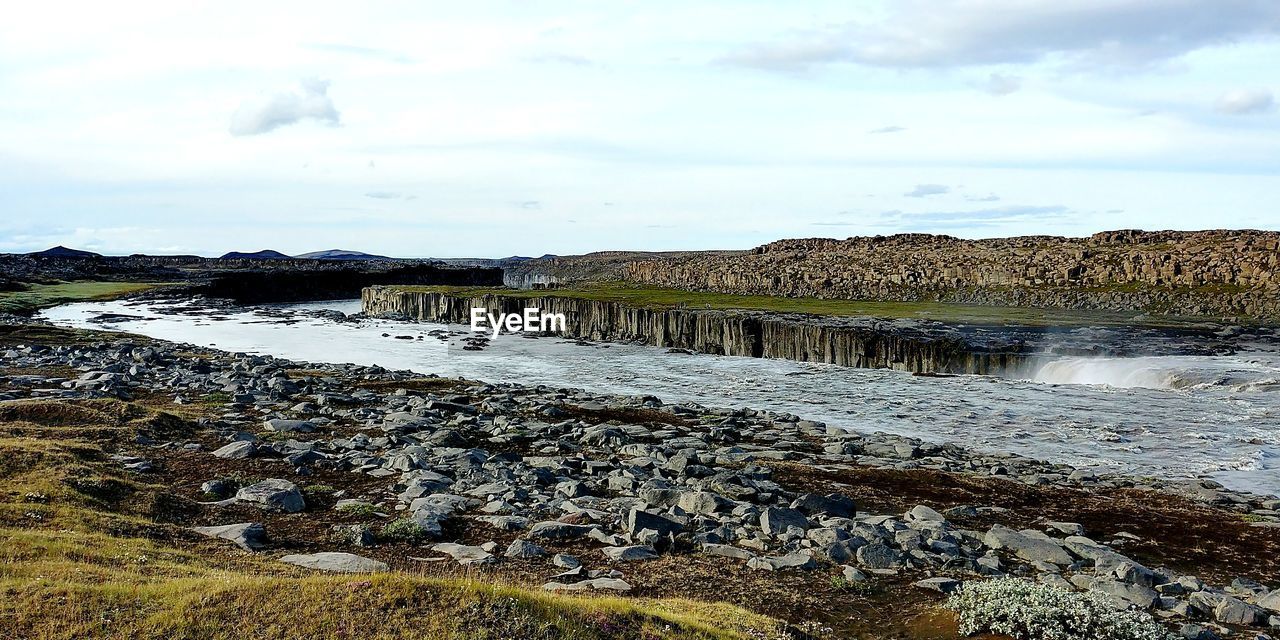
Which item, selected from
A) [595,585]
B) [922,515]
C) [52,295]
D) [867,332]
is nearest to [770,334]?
[867,332]

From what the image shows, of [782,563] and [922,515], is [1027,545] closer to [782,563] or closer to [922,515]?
[922,515]

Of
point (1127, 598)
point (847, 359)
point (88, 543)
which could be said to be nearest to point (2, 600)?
point (88, 543)

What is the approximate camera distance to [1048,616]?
38.1 ft

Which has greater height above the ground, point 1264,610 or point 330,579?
point 330,579

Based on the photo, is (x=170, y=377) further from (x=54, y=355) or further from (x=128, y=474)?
(x=128, y=474)

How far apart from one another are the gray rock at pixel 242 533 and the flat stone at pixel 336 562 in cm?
102

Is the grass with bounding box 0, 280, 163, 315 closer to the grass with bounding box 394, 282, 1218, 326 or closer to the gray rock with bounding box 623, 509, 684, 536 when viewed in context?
the grass with bounding box 394, 282, 1218, 326

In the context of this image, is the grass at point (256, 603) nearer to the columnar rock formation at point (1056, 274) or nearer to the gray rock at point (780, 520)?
the gray rock at point (780, 520)

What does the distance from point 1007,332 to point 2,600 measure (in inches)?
2254

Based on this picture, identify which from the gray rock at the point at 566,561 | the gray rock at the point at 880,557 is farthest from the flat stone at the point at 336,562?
the gray rock at the point at 880,557

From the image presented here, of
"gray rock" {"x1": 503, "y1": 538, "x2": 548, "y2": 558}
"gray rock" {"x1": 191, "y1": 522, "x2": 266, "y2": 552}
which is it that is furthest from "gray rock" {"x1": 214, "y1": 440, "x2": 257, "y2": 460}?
"gray rock" {"x1": 503, "y1": 538, "x2": 548, "y2": 558}

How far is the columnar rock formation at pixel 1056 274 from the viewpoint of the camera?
74.5 metres

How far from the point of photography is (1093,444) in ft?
91.2

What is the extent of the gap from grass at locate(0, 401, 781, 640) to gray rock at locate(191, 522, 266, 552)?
1.66 feet
